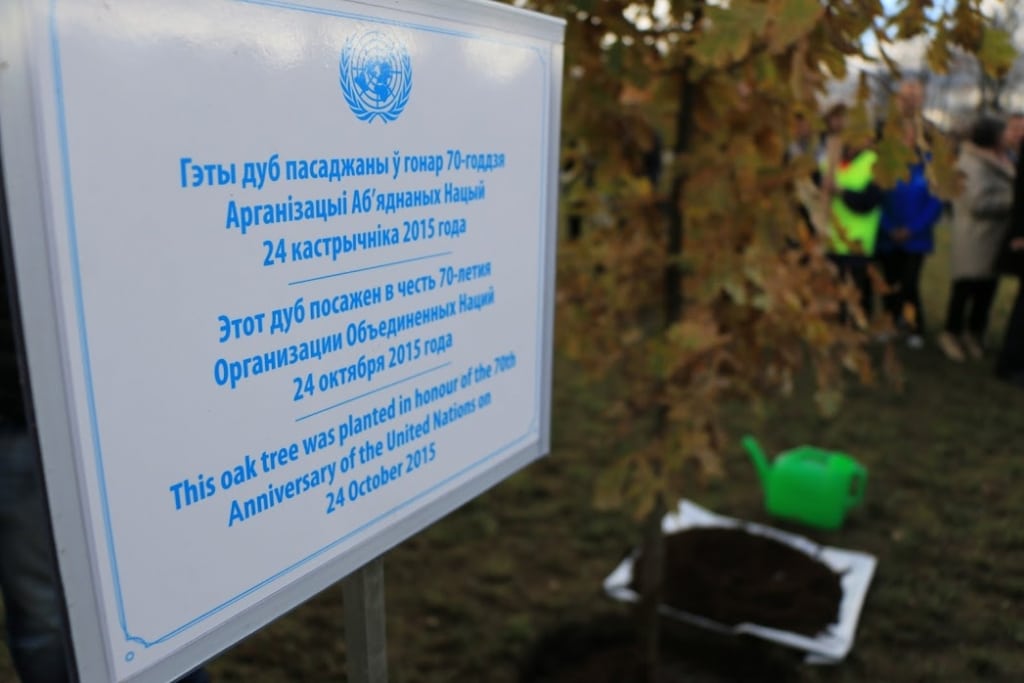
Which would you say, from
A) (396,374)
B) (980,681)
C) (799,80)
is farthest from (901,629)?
(396,374)

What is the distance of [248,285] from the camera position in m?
0.95

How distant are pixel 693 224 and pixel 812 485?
1632 mm

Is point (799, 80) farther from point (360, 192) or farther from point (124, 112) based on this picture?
point (124, 112)

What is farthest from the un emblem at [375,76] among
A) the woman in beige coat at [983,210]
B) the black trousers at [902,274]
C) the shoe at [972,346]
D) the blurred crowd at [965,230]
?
the shoe at [972,346]

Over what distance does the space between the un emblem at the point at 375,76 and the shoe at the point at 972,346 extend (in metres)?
5.42

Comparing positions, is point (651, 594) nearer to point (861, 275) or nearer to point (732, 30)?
point (732, 30)

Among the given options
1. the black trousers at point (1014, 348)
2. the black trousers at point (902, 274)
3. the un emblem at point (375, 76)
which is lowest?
the black trousers at point (1014, 348)

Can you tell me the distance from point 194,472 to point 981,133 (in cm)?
551

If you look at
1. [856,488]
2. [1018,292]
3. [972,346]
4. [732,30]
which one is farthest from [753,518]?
[972,346]

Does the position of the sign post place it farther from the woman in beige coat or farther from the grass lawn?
the woman in beige coat

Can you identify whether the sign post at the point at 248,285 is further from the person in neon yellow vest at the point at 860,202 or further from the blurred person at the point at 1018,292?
the person in neon yellow vest at the point at 860,202

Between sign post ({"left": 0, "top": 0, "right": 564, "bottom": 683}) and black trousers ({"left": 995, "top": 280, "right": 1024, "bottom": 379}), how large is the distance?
4.69m

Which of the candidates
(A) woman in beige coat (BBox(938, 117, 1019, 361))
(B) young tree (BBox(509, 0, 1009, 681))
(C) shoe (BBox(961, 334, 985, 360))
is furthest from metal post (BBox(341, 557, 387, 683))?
(C) shoe (BBox(961, 334, 985, 360))

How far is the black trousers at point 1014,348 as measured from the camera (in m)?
5.08
